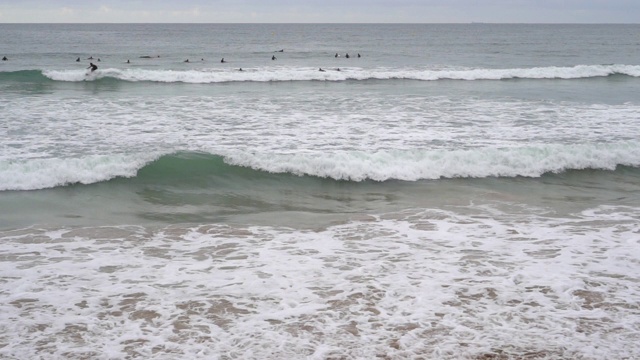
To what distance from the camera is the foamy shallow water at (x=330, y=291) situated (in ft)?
17.9

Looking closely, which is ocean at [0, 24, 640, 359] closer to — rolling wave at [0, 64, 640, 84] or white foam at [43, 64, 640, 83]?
rolling wave at [0, 64, 640, 84]

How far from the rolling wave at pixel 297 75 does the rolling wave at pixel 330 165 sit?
1727 cm

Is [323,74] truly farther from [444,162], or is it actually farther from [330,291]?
[330,291]

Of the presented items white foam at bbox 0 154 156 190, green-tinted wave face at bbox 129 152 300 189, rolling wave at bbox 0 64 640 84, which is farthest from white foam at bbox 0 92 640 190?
rolling wave at bbox 0 64 640 84

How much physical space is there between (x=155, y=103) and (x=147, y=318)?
16576 mm

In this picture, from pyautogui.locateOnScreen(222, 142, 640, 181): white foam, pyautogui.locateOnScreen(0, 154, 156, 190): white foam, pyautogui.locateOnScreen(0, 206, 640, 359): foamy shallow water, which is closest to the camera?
pyautogui.locateOnScreen(0, 206, 640, 359): foamy shallow water

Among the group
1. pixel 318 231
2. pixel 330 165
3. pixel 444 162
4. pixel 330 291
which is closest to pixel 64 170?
pixel 330 165

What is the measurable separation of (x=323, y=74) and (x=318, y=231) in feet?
76.4

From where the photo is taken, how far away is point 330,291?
665cm

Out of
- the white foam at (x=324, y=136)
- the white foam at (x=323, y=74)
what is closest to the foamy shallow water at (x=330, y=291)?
the white foam at (x=324, y=136)

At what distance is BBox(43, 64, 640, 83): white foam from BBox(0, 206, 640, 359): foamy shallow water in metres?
22.0

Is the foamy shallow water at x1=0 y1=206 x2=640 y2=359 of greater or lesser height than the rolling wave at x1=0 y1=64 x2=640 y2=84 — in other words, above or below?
below

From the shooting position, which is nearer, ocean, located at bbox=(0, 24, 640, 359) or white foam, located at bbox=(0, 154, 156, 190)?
ocean, located at bbox=(0, 24, 640, 359)

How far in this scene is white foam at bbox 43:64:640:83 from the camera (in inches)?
1160
